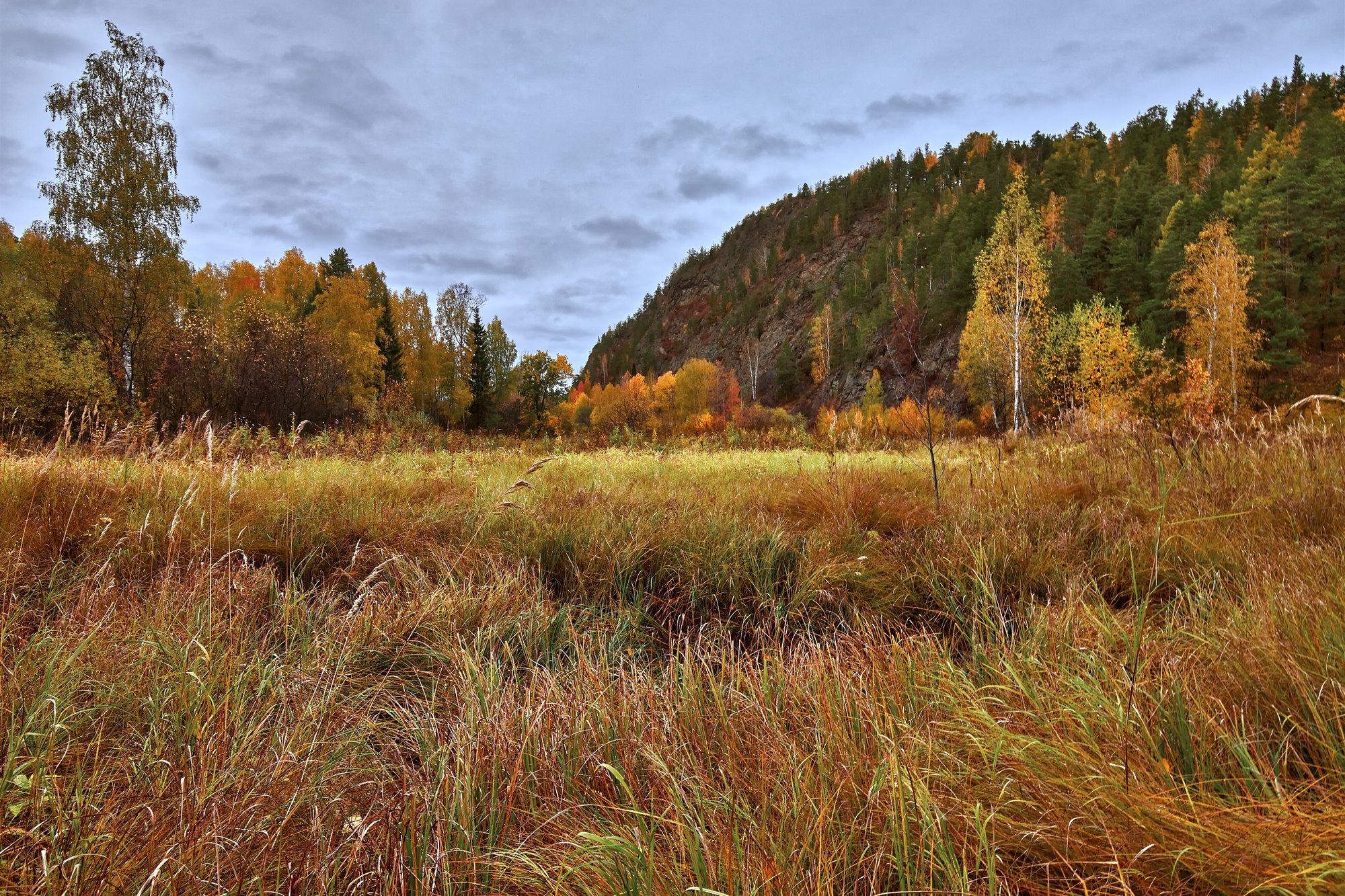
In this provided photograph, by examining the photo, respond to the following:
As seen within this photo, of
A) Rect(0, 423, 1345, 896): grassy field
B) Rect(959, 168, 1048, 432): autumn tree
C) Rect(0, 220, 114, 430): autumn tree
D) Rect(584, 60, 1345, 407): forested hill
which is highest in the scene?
Rect(584, 60, 1345, 407): forested hill

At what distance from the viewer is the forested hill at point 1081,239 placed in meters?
38.4

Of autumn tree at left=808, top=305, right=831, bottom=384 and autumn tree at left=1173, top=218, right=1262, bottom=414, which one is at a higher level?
autumn tree at left=808, top=305, right=831, bottom=384

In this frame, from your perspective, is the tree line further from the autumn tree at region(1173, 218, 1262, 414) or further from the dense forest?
the autumn tree at region(1173, 218, 1262, 414)

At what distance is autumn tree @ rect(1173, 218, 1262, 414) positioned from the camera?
28.8 meters

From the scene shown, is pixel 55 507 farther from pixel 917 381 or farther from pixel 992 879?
pixel 917 381

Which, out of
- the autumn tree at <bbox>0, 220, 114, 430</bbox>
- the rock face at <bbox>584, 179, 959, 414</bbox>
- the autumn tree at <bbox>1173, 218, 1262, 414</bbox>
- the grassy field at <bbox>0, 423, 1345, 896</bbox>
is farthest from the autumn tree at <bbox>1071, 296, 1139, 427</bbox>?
the autumn tree at <bbox>0, 220, 114, 430</bbox>

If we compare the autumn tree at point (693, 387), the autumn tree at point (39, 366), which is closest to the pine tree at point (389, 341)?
the autumn tree at point (39, 366)

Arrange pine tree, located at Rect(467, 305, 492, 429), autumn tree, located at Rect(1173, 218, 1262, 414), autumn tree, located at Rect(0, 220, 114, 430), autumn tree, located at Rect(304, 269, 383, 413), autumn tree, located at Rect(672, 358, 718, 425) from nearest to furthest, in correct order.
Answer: autumn tree, located at Rect(0, 220, 114, 430), autumn tree, located at Rect(1173, 218, 1262, 414), autumn tree, located at Rect(304, 269, 383, 413), pine tree, located at Rect(467, 305, 492, 429), autumn tree, located at Rect(672, 358, 718, 425)

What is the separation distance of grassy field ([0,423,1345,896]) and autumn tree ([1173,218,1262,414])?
1347 inches

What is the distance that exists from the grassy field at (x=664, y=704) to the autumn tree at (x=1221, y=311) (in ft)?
112

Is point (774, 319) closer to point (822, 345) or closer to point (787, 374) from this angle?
point (787, 374)

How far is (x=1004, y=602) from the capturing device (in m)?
3.16

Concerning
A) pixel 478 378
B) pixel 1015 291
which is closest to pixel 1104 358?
pixel 1015 291

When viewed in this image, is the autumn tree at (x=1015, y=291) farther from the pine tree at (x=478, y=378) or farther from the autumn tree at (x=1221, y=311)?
the pine tree at (x=478, y=378)
